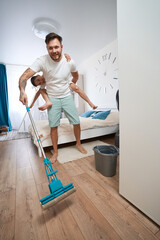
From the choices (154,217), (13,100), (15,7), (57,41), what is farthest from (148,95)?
(13,100)

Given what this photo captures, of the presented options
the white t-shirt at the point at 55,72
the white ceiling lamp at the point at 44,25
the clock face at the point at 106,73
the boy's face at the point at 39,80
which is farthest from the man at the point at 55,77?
the clock face at the point at 106,73

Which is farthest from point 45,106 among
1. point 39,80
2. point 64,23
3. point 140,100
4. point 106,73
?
point 106,73

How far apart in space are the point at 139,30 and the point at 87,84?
12.2 feet

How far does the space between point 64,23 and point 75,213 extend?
292 cm

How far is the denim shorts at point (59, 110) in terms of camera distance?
1.50 meters

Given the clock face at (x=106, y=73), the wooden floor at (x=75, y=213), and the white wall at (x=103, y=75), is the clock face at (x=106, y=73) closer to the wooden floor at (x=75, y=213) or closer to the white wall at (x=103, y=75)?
the white wall at (x=103, y=75)

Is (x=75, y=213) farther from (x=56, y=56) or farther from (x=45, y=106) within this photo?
(x=56, y=56)

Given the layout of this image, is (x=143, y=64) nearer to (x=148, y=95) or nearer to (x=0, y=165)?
(x=148, y=95)

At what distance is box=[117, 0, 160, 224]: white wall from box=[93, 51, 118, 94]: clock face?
91.9 inches

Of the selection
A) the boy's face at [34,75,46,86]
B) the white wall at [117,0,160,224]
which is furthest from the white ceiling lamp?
the white wall at [117,0,160,224]

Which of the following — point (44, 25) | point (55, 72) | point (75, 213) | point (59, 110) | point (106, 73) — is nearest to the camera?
point (75, 213)

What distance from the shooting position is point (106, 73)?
3.23 meters

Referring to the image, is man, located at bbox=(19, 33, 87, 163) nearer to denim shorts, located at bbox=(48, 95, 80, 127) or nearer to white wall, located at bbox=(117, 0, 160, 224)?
denim shorts, located at bbox=(48, 95, 80, 127)

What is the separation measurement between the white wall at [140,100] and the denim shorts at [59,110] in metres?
0.89
